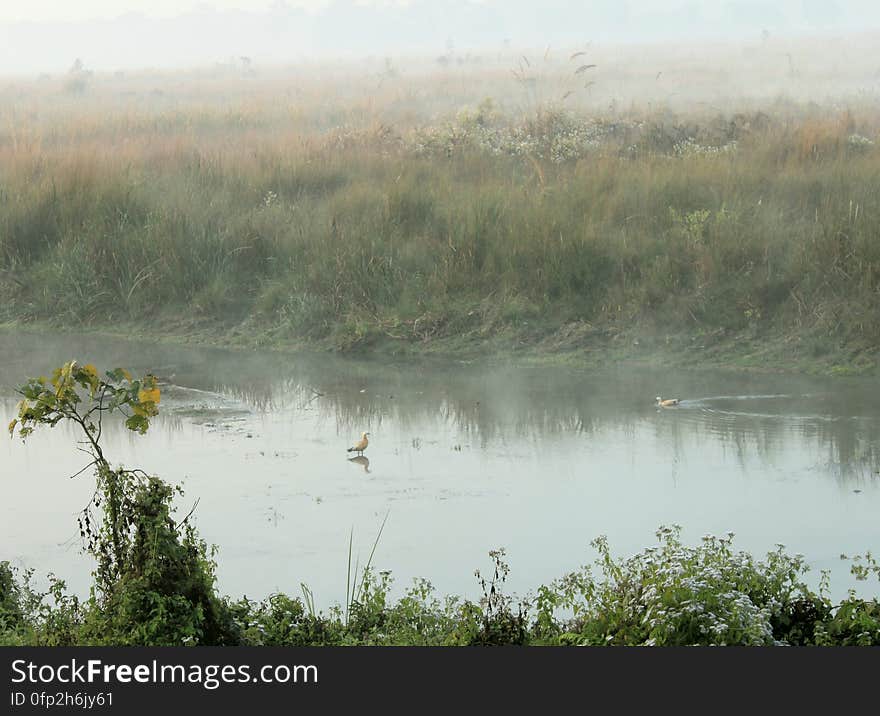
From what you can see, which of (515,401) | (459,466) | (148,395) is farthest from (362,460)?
(148,395)

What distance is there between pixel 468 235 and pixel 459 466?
13.1 feet

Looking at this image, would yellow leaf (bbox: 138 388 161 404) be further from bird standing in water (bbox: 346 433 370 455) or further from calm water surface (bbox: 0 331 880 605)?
bird standing in water (bbox: 346 433 370 455)

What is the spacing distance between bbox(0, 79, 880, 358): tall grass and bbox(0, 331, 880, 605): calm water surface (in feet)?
2.46

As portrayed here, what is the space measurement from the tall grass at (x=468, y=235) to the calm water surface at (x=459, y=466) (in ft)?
2.46

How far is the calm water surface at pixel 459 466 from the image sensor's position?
19.9 feet

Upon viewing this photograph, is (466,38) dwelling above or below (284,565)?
above

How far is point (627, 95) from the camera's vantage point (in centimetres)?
2634

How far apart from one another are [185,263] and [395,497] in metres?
5.63

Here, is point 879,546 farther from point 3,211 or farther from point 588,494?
point 3,211

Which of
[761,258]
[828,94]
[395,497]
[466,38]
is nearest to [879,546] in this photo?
[395,497]

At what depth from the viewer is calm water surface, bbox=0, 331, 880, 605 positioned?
6.05m

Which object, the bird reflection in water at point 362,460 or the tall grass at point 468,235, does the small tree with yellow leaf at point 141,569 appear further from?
the tall grass at point 468,235

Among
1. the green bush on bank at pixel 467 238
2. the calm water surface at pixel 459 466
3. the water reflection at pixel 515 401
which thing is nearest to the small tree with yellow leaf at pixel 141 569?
the calm water surface at pixel 459 466

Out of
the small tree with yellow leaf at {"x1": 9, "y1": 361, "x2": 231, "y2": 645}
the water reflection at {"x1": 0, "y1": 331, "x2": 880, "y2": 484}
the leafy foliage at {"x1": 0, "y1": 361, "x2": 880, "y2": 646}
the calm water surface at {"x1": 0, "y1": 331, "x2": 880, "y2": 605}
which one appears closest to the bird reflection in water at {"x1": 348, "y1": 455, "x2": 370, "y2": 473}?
the calm water surface at {"x1": 0, "y1": 331, "x2": 880, "y2": 605}
